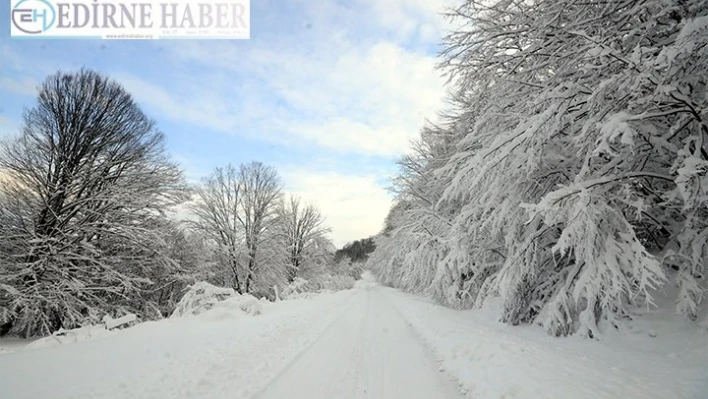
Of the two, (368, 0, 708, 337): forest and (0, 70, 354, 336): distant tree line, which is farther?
(0, 70, 354, 336): distant tree line

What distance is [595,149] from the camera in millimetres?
4637

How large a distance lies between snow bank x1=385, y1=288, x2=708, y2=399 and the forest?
0.46m

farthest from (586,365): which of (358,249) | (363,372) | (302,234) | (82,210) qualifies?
(358,249)

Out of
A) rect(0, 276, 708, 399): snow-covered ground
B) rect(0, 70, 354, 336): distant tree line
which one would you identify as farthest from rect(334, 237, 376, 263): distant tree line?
rect(0, 276, 708, 399): snow-covered ground

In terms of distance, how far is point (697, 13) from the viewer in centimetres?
492

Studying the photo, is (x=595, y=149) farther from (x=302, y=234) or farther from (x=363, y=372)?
(x=302, y=234)

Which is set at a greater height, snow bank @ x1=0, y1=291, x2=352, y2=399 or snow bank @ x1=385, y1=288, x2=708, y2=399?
snow bank @ x1=0, y1=291, x2=352, y2=399

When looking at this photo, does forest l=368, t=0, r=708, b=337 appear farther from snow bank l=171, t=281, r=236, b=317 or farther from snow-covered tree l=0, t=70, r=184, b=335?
snow-covered tree l=0, t=70, r=184, b=335

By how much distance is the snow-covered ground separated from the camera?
438 cm

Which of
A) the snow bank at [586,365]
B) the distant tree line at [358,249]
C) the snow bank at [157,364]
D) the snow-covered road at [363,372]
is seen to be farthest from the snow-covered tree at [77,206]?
the distant tree line at [358,249]

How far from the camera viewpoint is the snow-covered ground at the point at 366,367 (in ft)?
14.4

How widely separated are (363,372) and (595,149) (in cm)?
460

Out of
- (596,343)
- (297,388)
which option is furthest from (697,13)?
(297,388)

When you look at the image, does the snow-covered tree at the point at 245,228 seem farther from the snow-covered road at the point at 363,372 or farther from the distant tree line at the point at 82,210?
the snow-covered road at the point at 363,372
